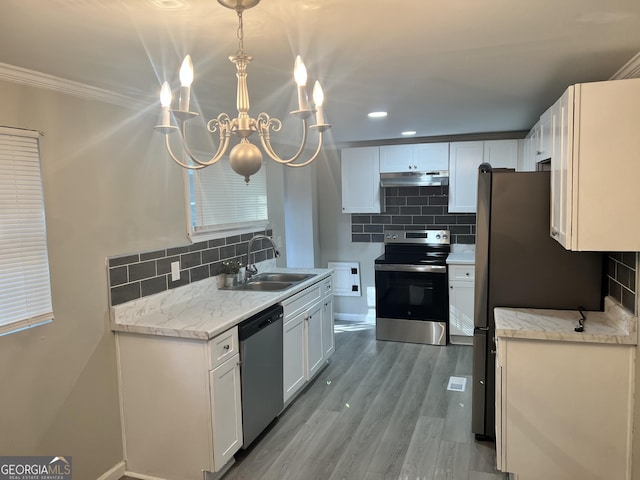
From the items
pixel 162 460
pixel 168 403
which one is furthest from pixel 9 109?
pixel 162 460

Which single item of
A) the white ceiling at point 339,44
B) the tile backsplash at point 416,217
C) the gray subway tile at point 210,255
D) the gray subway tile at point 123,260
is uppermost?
the white ceiling at point 339,44

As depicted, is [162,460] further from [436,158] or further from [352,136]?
[436,158]

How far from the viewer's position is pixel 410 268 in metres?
4.93

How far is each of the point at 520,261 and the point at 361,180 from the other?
108 inches

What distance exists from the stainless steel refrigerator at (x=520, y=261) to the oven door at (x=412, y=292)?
76.6 inches

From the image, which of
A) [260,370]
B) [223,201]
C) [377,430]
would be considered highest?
[223,201]

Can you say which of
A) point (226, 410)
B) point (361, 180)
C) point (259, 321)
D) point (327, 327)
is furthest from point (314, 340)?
point (361, 180)

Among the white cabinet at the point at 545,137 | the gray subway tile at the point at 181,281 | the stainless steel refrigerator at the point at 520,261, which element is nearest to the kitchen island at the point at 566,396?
the stainless steel refrigerator at the point at 520,261

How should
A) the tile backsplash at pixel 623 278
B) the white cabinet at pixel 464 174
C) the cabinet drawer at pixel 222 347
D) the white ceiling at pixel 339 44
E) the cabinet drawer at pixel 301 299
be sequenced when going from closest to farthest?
the white ceiling at pixel 339 44 → the tile backsplash at pixel 623 278 → the cabinet drawer at pixel 222 347 → the cabinet drawer at pixel 301 299 → the white cabinet at pixel 464 174

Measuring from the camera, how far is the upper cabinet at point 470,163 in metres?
4.78

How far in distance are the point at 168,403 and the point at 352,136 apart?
10.8 feet

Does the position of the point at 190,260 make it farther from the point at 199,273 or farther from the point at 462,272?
the point at 462,272

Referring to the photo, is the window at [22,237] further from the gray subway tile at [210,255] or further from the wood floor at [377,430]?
the wood floor at [377,430]

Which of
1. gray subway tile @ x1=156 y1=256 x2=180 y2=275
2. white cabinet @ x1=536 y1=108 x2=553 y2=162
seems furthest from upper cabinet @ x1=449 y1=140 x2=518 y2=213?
gray subway tile @ x1=156 y1=256 x2=180 y2=275
